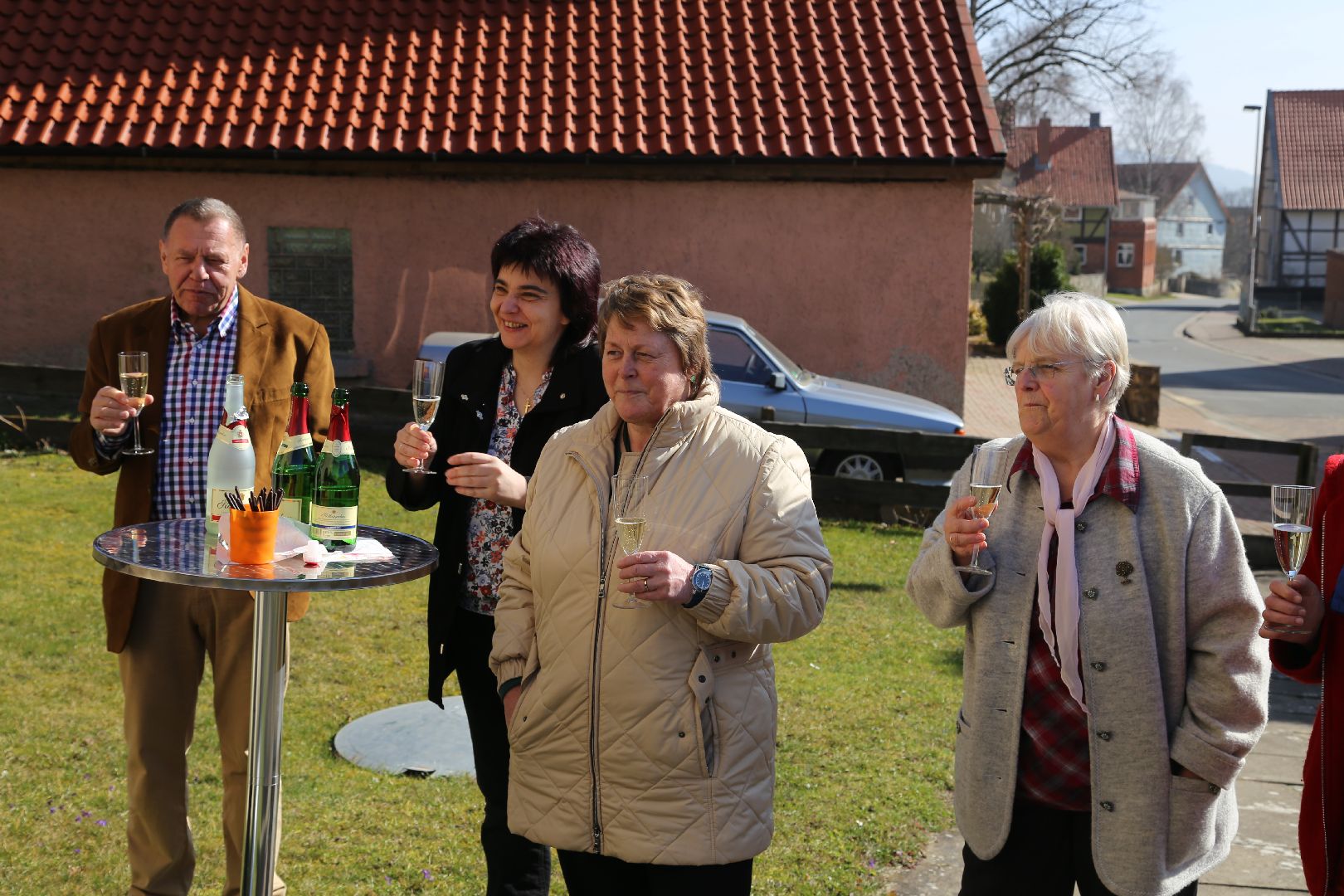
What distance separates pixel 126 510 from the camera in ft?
13.6

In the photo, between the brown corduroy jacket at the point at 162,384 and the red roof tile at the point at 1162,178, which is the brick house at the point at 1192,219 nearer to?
the red roof tile at the point at 1162,178

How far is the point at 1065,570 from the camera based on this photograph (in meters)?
3.09

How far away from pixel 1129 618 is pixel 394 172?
43.3 ft

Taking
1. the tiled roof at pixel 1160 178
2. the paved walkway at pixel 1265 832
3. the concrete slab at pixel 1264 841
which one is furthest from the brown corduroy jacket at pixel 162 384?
the tiled roof at pixel 1160 178

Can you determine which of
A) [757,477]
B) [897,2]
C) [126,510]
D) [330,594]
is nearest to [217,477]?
[126,510]

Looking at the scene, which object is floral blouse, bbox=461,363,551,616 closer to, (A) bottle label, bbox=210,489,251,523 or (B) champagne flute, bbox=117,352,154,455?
(A) bottle label, bbox=210,489,251,523

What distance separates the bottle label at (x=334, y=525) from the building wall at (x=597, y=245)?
461 inches

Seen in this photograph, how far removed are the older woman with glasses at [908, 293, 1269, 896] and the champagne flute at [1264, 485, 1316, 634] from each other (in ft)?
0.32

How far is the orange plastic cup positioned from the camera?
3.18 m

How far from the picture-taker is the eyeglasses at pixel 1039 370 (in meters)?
3.06

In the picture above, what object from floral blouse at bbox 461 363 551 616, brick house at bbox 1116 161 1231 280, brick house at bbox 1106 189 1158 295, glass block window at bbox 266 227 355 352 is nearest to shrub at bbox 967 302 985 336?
glass block window at bbox 266 227 355 352

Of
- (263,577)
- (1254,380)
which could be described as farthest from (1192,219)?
(263,577)

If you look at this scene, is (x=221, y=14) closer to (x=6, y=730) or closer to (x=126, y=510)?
(x=6, y=730)

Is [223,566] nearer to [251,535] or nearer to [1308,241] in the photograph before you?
[251,535]
